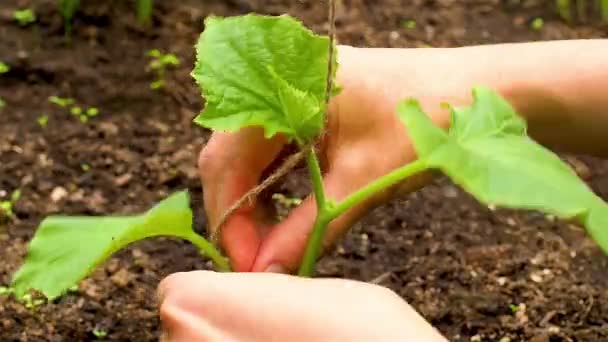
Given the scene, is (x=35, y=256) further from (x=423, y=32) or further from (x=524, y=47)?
(x=423, y=32)

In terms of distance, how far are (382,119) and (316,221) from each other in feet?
0.53

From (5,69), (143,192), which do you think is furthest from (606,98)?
(5,69)

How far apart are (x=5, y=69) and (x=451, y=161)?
3.34 ft

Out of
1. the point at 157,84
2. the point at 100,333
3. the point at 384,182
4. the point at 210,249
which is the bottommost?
the point at 100,333

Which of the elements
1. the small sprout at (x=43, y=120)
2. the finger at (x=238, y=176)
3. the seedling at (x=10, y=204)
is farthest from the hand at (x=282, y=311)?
the small sprout at (x=43, y=120)

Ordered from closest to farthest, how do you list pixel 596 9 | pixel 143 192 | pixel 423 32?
pixel 143 192, pixel 423 32, pixel 596 9

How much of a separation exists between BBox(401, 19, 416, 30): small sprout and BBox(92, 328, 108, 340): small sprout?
80 cm

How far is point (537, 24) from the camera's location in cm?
173

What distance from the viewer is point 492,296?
3.96 feet

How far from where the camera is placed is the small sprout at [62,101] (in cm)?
147

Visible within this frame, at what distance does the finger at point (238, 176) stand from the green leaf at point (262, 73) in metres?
0.14

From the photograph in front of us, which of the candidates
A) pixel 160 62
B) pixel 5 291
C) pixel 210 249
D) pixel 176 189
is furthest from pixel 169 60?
pixel 210 249

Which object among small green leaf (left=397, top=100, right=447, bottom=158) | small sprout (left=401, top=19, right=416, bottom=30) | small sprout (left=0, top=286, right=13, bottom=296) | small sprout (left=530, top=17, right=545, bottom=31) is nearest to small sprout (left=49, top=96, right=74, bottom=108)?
small sprout (left=0, top=286, right=13, bottom=296)

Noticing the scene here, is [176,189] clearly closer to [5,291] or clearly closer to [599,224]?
[5,291]
